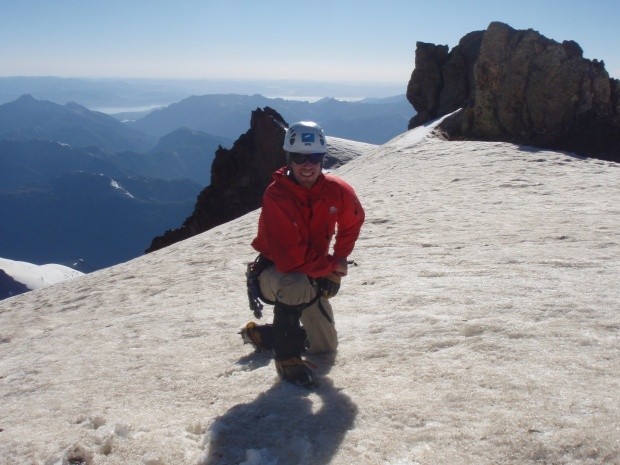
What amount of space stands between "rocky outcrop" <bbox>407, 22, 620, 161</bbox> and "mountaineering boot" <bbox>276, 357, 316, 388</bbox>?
17.9 m

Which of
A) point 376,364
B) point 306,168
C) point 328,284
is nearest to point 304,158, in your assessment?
point 306,168

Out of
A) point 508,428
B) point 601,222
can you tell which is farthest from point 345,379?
point 601,222

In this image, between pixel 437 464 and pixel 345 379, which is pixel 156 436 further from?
pixel 437 464

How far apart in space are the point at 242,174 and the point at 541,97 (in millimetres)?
19378

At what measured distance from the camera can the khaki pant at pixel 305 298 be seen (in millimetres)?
4918

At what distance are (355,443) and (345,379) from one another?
1.12m

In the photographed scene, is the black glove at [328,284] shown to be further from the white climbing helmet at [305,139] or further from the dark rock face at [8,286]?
the dark rock face at [8,286]

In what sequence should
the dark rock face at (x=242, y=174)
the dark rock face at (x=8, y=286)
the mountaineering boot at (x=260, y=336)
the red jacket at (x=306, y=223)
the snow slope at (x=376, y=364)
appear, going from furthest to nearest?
1. the dark rock face at (x=8, y=286)
2. the dark rock face at (x=242, y=174)
3. the mountaineering boot at (x=260, y=336)
4. the red jacket at (x=306, y=223)
5. the snow slope at (x=376, y=364)

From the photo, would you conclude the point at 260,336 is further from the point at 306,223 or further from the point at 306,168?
the point at 306,168

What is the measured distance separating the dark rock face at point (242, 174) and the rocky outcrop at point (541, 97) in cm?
1307

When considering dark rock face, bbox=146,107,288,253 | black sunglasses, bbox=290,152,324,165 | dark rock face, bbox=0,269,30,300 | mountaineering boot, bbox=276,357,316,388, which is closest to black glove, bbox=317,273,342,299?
mountaineering boot, bbox=276,357,316,388

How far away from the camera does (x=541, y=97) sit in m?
21.5

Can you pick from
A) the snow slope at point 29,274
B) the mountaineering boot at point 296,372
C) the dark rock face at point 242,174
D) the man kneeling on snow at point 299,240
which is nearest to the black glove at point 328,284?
the man kneeling on snow at point 299,240

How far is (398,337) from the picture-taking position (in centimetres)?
576
